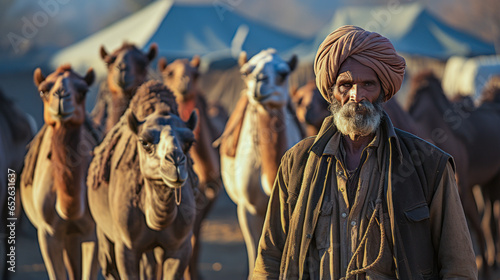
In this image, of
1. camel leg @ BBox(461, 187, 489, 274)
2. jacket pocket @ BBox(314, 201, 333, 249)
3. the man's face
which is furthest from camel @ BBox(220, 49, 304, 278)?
jacket pocket @ BBox(314, 201, 333, 249)

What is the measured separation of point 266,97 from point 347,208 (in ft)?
11.3

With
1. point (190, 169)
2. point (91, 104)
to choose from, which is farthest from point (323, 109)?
point (91, 104)

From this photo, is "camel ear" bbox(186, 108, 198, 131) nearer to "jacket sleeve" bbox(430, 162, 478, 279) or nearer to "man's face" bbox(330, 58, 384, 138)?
"man's face" bbox(330, 58, 384, 138)

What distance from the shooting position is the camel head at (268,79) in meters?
6.14

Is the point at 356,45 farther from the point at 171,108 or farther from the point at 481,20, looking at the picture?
the point at 481,20

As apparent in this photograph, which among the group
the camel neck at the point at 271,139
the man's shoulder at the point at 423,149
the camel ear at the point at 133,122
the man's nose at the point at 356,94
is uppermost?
the camel neck at the point at 271,139

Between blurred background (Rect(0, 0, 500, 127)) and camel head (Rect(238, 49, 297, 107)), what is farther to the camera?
blurred background (Rect(0, 0, 500, 127))

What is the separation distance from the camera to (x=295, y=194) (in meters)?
2.90

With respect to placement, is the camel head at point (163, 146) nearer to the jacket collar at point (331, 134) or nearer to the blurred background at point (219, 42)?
the jacket collar at point (331, 134)

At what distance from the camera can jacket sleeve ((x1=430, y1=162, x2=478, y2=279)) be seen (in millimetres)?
2590

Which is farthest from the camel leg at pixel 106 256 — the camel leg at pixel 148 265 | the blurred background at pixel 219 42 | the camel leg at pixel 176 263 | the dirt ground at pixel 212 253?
the blurred background at pixel 219 42

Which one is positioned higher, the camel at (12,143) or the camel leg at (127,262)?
the camel at (12,143)

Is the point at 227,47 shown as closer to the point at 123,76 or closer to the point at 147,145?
the point at 123,76

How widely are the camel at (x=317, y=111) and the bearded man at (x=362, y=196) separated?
3663 mm
